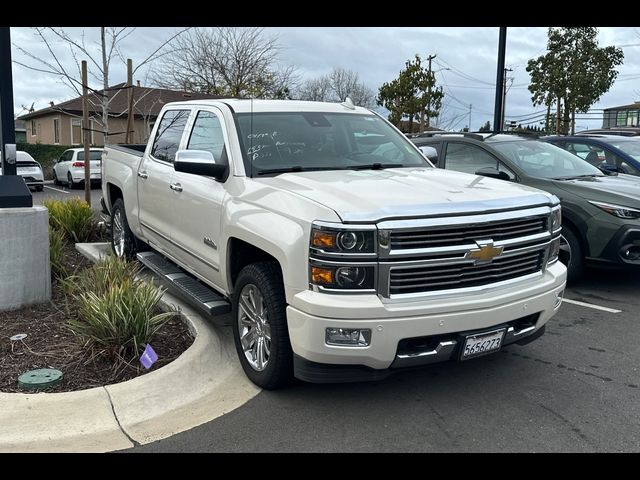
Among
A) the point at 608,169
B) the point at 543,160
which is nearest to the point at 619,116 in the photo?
the point at 608,169

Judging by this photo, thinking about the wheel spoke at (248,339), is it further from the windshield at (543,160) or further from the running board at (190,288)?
the windshield at (543,160)

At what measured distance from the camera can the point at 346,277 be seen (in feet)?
11.0

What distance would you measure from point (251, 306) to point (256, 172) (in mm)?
1012

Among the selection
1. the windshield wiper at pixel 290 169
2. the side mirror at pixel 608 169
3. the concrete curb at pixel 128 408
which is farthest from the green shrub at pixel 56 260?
the side mirror at pixel 608 169

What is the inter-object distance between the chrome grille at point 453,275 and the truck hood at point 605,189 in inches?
117

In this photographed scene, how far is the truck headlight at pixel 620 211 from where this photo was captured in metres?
6.13

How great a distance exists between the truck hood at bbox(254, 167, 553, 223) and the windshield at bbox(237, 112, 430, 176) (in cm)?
22

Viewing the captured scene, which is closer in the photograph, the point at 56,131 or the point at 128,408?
the point at 128,408

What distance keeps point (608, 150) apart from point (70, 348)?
26.0 feet

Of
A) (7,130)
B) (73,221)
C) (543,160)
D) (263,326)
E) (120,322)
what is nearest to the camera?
(263,326)

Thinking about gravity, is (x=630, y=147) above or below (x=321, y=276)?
above

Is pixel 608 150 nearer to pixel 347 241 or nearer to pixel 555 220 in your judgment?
pixel 555 220
